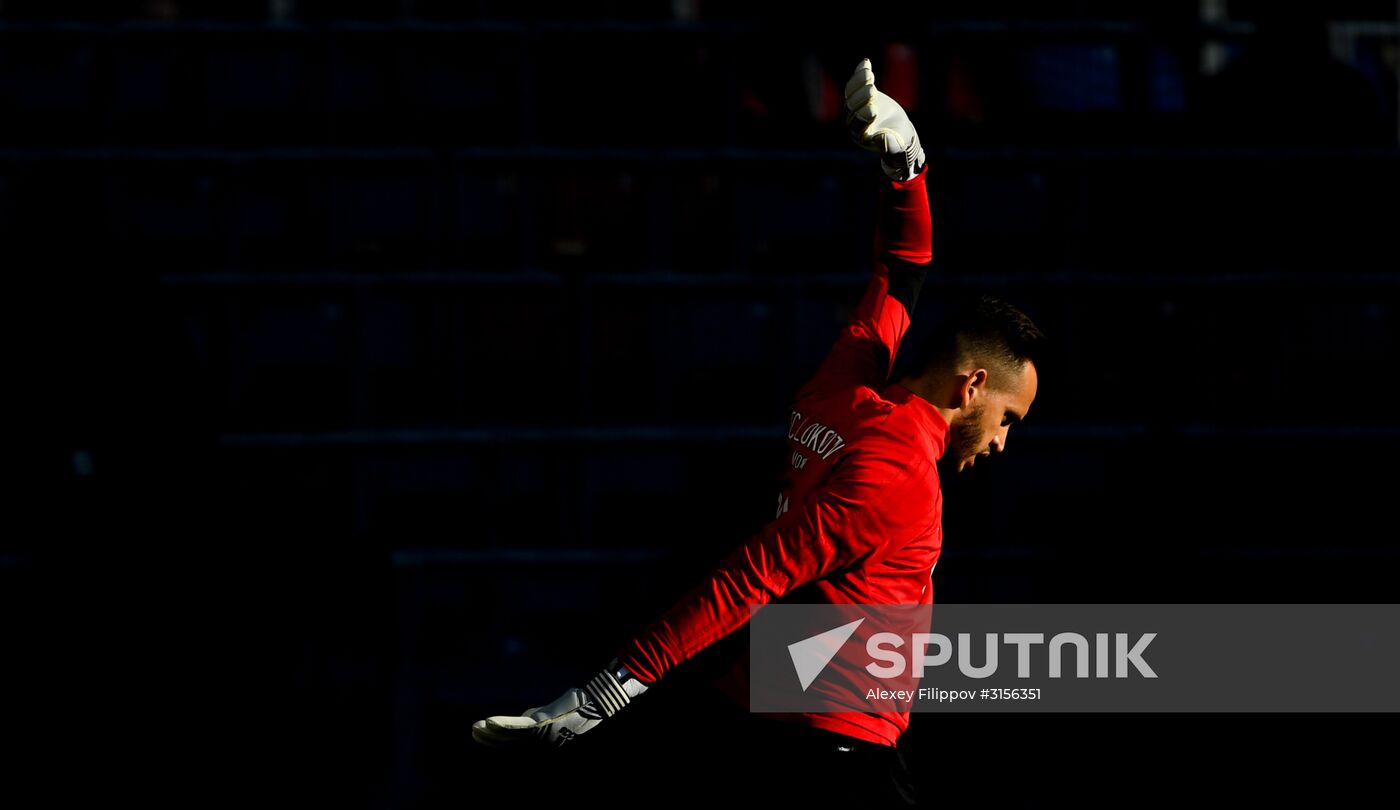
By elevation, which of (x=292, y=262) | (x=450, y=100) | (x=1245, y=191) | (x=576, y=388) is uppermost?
(x=450, y=100)

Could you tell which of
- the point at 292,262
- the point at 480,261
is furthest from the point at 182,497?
the point at 480,261

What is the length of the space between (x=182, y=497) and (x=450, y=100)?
184 centimetres

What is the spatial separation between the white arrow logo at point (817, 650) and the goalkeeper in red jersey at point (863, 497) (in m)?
0.07

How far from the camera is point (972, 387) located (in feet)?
7.45

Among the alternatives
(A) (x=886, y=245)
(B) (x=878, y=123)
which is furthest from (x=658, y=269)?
(B) (x=878, y=123)

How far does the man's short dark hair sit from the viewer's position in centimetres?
228

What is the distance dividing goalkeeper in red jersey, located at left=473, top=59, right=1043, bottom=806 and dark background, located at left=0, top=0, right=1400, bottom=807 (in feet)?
6.74

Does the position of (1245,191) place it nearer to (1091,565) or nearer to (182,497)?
(1091,565)

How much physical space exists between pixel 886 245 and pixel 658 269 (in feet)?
6.58

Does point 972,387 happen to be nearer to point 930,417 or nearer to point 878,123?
point 930,417

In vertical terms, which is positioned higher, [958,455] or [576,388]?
[576,388]

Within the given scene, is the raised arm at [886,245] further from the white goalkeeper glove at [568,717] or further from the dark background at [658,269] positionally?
the dark background at [658,269]

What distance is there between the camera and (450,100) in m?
4.54

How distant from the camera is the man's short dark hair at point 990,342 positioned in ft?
7.49
